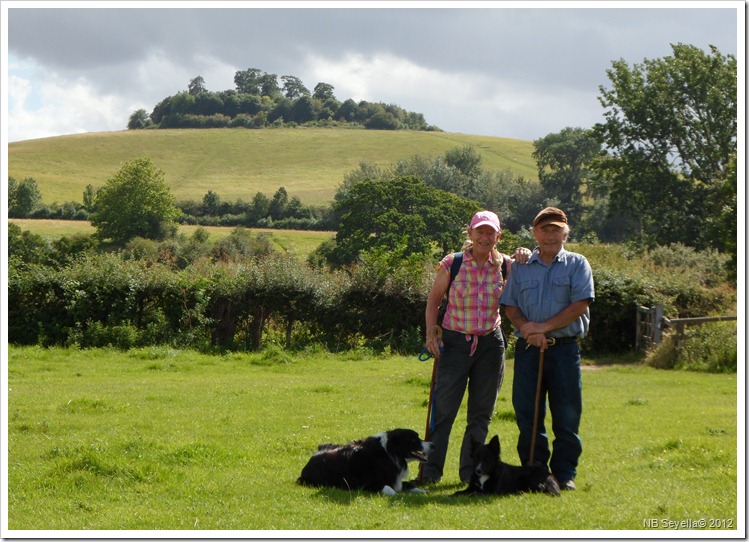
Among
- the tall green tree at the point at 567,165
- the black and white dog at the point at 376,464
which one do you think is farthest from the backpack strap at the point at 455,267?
the tall green tree at the point at 567,165

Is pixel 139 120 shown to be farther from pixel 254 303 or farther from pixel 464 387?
pixel 464 387

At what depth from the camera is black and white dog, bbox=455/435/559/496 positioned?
7.66m

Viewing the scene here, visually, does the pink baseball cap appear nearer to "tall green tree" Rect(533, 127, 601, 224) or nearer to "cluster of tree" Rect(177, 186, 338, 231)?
"cluster of tree" Rect(177, 186, 338, 231)

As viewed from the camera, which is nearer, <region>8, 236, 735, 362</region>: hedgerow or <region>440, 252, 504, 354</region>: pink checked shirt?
<region>440, 252, 504, 354</region>: pink checked shirt

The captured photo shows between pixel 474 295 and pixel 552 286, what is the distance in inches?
28.6

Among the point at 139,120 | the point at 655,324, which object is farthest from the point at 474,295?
the point at 139,120

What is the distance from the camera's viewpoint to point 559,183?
95.6 meters

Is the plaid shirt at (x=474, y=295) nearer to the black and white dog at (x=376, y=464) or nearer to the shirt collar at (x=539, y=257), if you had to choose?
the shirt collar at (x=539, y=257)

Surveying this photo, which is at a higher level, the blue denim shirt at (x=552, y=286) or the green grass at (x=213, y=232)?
the green grass at (x=213, y=232)

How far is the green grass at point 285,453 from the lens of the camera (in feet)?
23.3

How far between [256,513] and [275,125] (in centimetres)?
14339

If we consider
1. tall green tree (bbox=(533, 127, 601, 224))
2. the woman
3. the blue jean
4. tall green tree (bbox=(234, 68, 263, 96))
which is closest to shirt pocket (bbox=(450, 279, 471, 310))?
the woman

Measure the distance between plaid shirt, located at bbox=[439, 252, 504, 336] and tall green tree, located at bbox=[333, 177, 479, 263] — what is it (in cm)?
4770

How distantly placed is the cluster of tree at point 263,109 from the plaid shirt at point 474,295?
139 meters
